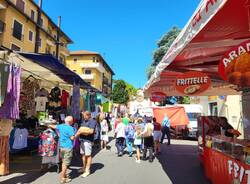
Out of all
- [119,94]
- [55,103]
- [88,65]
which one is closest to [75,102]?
[55,103]

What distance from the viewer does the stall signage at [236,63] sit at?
11.5 feet

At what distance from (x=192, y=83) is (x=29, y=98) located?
6520mm

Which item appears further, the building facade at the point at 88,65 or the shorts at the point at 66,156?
the building facade at the point at 88,65

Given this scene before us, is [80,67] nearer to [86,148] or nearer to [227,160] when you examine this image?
[86,148]

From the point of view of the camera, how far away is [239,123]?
55.5 feet

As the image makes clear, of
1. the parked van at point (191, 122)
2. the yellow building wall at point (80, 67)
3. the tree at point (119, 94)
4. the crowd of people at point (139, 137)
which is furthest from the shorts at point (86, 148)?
the tree at point (119, 94)

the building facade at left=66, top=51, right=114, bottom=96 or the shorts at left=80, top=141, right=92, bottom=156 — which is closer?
the shorts at left=80, top=141, right=92, bottom=156

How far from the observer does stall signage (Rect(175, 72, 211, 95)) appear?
21.5 feet

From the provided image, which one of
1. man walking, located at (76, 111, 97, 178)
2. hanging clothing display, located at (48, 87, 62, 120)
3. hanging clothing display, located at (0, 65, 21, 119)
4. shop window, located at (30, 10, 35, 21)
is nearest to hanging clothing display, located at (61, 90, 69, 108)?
hanging clothing display, located at (48, 87, 62, 120)

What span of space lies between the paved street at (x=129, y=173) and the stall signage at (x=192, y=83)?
2534 mm

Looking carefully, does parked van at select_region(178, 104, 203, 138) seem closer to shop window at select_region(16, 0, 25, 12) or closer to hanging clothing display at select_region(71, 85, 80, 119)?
hanging clothing display at select_region(71, 85, 80, 119)

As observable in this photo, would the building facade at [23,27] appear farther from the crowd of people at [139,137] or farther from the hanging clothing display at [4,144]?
the hanging clothing display at [4,144]

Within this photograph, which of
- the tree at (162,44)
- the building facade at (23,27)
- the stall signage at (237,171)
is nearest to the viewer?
the stall signage at (237,171)

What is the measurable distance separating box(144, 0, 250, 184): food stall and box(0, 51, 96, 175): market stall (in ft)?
12.0
